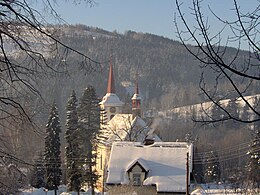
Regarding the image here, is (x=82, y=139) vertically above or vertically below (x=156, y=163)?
above

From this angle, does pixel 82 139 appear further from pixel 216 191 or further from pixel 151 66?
pixel 151 66

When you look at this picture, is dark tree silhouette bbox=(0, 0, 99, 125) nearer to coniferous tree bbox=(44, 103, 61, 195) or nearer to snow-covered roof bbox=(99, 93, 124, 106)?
coniferous tree bbox=(44, 103, 61, 195)

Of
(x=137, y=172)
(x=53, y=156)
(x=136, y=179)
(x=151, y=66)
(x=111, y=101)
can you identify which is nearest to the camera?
(x=136, y=179)

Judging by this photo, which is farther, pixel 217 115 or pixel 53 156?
pixel 53 156

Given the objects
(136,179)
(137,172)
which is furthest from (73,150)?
(136,179)

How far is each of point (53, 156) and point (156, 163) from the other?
11.4 m

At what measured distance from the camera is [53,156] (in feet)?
113

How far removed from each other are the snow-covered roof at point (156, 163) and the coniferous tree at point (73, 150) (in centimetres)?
590

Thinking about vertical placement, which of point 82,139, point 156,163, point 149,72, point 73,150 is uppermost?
point 149,72

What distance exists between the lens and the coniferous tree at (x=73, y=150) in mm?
31375

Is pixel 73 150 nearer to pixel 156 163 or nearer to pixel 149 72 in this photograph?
pixel 156 163

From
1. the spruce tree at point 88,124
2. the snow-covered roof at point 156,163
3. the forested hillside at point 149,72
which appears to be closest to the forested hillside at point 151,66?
the forested hillside at point 149,72

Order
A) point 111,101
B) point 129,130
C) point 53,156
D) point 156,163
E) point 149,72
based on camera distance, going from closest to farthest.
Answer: point 156,163
point 53,156
point 129,130
point 111,101
point 149,72

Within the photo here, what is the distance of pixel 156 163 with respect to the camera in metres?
25.2
